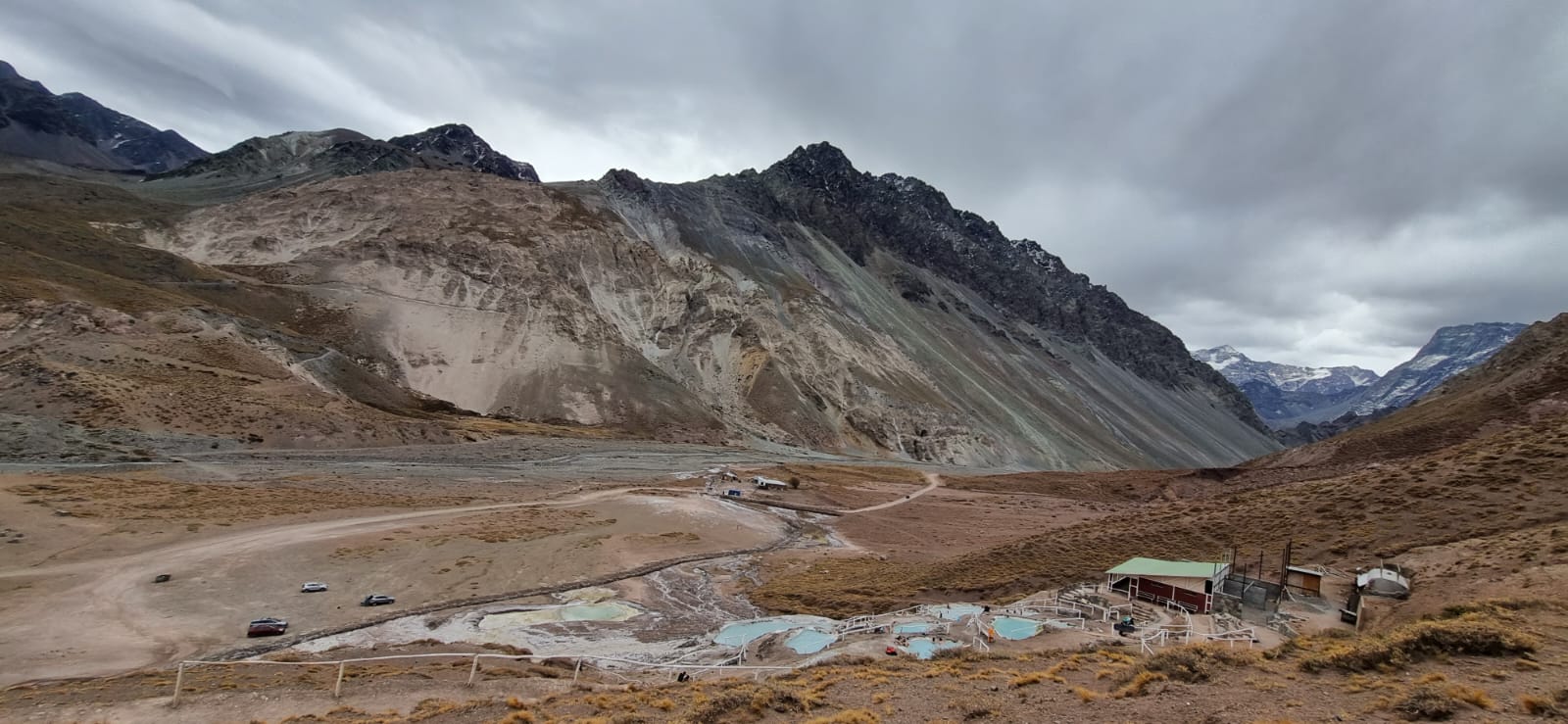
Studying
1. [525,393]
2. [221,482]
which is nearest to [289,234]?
[525,393]

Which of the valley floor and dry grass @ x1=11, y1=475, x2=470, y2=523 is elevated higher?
the valley floor

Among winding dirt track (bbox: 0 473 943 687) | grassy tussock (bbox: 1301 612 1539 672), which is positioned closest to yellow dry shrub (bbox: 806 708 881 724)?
grassy tussock (bbox: 1301 612 1539 672)

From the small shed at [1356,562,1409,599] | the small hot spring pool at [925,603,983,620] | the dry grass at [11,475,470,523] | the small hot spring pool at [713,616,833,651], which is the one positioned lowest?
the dry grass at [11,475,470,523]

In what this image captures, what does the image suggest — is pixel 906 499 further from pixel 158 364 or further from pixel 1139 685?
pixel 158 364

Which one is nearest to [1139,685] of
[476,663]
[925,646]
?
[925,646]

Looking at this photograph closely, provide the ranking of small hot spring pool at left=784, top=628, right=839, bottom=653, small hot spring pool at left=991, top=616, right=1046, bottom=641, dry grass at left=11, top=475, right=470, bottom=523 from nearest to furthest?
1. small hot spring pool at left=991, top=616, right=1046, bottom=641
2. small hot spring pool at left=784, top=628, right=839, bottom=653
3. dry grass at left=11, top=475, right=470, bottom=523

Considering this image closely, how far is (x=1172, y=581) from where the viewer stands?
20359mm

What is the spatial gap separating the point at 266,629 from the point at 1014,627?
21.0m

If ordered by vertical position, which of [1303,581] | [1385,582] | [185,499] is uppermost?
[1385,582]

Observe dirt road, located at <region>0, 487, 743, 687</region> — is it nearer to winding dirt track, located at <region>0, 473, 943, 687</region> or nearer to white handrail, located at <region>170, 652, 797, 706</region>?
winding dirt track, located at <region>0, 473, 943, 687</region>

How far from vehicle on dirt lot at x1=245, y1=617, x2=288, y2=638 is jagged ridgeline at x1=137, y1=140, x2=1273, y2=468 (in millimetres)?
59678

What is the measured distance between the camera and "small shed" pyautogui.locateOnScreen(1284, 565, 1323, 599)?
64.0ft

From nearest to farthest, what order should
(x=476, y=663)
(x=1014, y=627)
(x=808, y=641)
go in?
1. (x=476, y=663)
2. (x=1014, y=627)
3. (x=808, y=641)

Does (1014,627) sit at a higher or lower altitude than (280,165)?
lower
